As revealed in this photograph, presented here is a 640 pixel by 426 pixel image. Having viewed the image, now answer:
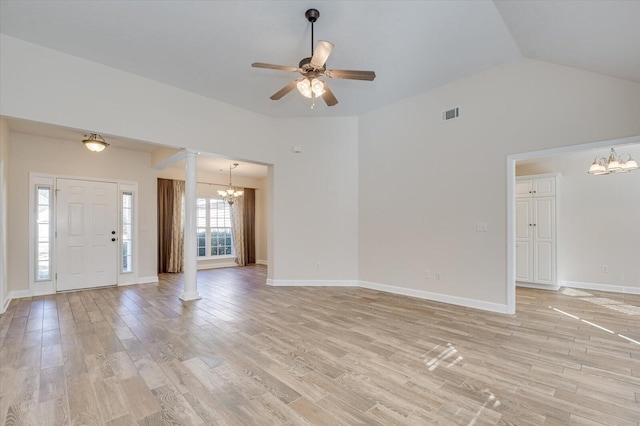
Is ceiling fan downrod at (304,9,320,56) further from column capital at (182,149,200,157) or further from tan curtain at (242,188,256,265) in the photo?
tan curtain at (242,188,256,265)

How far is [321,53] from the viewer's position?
8.91 ft

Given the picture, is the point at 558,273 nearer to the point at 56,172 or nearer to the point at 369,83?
the point at 369,83

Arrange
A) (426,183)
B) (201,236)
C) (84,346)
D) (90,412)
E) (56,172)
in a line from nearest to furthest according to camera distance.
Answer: (90,412)
(84,346)
(426,183)
(56,172)
(201,236)

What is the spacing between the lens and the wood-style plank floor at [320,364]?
1960 millimetres

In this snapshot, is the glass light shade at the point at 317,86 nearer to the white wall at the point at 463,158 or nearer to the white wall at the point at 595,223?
the white wall at the point at 463,158

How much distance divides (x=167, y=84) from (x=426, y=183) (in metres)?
4.61

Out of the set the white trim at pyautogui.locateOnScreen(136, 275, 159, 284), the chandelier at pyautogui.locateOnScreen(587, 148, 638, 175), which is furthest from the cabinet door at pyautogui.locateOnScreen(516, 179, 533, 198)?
the white trim at pyautogui.locateOnScreen(136, 275, 159, 284)

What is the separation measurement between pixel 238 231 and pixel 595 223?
907 cm

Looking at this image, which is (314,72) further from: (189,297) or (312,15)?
(189,297)

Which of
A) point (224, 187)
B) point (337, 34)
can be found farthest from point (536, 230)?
point (224, 187)

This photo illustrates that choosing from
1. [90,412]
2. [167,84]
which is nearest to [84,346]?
[90,412]

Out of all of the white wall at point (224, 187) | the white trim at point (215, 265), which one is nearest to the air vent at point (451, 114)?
the white wall at point (224, 187)

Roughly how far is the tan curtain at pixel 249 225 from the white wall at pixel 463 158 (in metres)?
5.10

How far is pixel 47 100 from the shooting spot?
11.7ft
